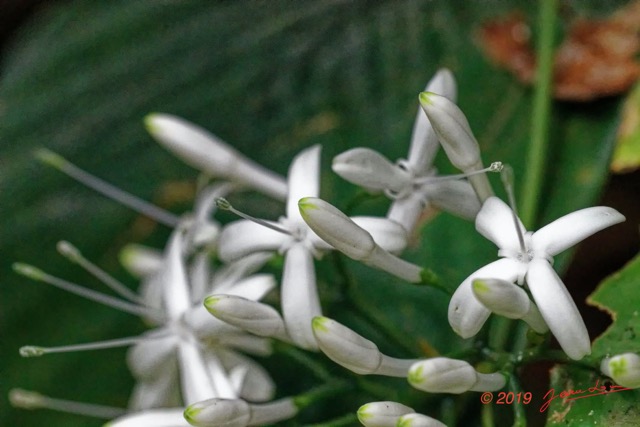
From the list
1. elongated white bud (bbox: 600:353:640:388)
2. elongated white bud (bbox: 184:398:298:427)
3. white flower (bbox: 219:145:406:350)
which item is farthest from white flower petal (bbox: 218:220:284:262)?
elongated white bud (bbox: 600:353:640:388)

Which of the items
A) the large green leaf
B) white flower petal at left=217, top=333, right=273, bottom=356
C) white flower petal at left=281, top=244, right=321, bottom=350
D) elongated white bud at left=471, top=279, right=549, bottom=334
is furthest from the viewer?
the large green leaf

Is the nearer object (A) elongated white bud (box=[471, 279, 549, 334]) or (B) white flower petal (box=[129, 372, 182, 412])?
(A) elongated white bud (box=[471, 279, 549, 334])

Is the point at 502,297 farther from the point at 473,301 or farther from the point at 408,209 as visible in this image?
the point at 408,209

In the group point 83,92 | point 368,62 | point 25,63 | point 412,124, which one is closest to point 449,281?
point 412,124

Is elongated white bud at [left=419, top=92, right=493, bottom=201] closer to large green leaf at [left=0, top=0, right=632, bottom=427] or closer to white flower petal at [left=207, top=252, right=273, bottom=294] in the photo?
white flower petal at [left=207, top=252, right=273, bottom=294]

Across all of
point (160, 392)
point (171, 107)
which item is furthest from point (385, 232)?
point (171, 107)

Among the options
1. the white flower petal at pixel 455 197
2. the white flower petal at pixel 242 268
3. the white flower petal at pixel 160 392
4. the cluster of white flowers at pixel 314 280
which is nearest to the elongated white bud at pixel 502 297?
the cluster of white flowers at pixel 314 280

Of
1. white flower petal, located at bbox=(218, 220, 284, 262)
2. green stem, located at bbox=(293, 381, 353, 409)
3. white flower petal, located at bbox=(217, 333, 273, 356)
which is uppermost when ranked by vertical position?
white flower petal, located at bbox=(218, 220, 284, 262)
